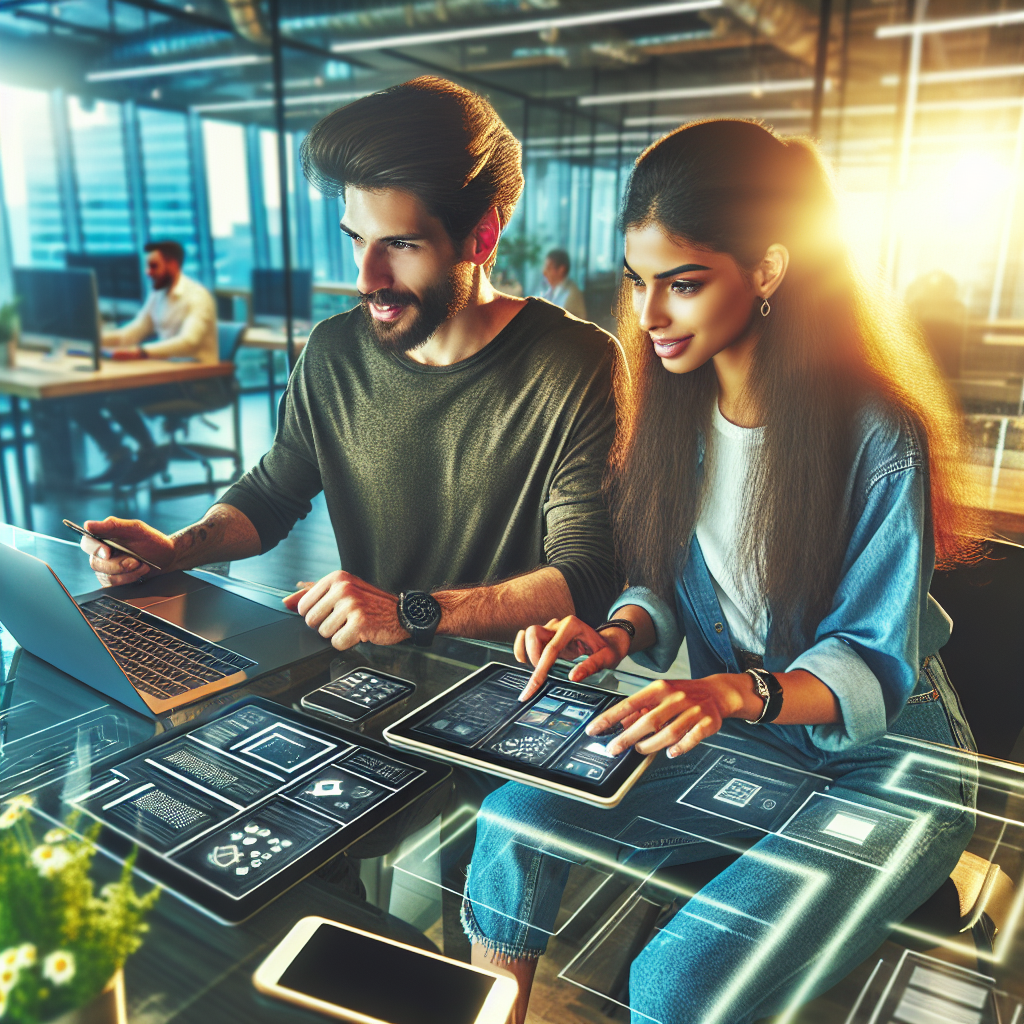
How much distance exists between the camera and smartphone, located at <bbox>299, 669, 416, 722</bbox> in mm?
1057

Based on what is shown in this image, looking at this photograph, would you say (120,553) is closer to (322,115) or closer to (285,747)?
(285,747)

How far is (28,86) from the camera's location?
6301 mm

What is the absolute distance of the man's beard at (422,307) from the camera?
1576mm

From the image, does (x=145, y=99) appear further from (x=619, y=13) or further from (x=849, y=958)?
(x=849, y=958)

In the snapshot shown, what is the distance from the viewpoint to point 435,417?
171 cm

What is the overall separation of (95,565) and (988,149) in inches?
205

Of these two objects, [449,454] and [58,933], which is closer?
[58,933]

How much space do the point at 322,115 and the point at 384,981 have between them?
4.08 metres

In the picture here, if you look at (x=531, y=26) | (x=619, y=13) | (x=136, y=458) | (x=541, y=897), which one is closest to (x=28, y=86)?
(x=136, y=458)

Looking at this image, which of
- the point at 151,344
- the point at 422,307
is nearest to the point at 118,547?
the point at 422,307

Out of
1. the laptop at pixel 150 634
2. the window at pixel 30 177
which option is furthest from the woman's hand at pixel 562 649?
the window at pixel 30 177

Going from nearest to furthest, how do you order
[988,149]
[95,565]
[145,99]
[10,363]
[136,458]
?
[95,565]
[10,363]
[988,149]
[136,458]
[145,99]

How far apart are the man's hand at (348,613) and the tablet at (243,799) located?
21 centimetres

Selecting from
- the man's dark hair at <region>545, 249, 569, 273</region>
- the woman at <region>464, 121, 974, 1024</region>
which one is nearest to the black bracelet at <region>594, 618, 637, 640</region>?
the woman at <region>464, 121, 974, 1024</region>
